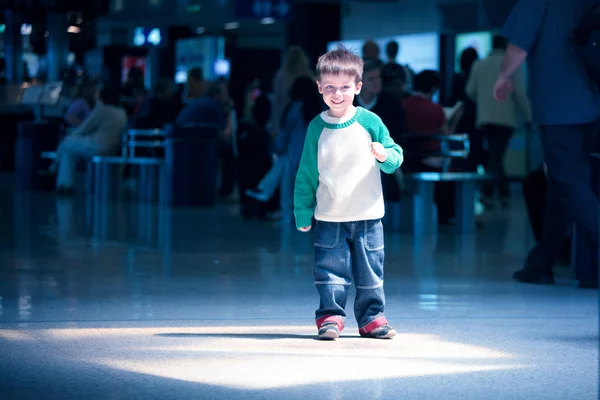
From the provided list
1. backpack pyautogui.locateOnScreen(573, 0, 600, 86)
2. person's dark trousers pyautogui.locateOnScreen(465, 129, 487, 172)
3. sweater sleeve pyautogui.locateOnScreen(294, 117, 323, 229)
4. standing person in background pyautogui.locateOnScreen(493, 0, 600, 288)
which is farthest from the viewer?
person's dark trousers pyautogui.locateOnScreen(465, 129, 487, 172)

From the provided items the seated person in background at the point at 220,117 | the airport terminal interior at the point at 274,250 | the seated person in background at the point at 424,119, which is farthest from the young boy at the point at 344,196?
the seated person in background at the point at 220,117

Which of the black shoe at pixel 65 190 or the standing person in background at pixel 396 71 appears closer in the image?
the standing person in background at pixel 396 71

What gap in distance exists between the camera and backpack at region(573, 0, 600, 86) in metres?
7.41

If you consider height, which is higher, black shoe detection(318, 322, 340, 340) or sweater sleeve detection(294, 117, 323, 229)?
sweater sleeve detection(294, 117, 323, 229)

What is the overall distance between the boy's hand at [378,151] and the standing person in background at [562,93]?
6.98 feet

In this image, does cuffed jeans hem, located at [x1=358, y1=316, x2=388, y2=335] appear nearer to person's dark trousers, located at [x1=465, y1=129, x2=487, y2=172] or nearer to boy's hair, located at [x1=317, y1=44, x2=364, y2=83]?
boy's hair, located at [x1=317, y1=44, x2=364, y2=83]

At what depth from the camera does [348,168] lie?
19.2 feet

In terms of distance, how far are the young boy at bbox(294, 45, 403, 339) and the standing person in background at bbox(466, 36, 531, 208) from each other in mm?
9361

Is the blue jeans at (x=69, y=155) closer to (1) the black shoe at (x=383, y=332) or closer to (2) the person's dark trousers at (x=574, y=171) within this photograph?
(2) the person's dark trousers at (x=574, y=171)

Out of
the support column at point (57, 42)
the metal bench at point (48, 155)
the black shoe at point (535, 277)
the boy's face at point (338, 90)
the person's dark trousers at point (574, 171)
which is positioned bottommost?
the black shoe at point (535, 277)

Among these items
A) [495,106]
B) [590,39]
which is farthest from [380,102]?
[495,106]

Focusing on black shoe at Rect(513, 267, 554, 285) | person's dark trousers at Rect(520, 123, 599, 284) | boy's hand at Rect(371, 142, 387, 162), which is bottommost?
black shoe at Rect(513, 267, 554, 285)

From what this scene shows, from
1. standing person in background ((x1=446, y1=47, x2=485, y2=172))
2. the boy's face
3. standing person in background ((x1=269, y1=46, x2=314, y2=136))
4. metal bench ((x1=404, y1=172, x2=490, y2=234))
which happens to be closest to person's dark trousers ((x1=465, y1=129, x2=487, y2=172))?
standing person in background ((x1=446, y1=47, x2=485, y2=172))

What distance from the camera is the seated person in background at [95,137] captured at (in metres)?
16.7
